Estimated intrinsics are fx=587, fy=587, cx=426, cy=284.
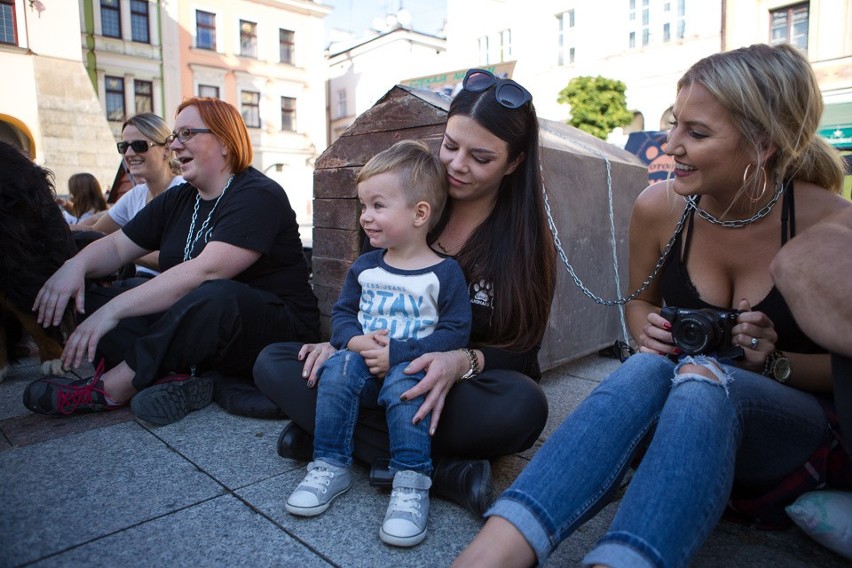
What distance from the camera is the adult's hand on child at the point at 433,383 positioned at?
172 centimetres

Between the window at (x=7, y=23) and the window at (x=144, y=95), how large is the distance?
8345 mm

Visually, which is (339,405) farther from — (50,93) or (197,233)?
(50,93)

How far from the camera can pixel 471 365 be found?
190 centimetres

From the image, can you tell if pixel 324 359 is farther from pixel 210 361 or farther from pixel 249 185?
pixel 249 185

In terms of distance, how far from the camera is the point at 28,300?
114 inches

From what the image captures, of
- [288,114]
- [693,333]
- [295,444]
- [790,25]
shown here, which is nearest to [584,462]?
[693,333]

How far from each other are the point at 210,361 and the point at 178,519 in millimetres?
1079

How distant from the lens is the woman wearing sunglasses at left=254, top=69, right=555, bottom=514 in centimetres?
183

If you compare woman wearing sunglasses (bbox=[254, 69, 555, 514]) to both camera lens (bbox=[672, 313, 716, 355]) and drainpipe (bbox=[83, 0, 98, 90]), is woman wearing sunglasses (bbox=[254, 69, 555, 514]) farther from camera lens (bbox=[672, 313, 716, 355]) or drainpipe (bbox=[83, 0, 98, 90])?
drainpipe (bbox=[83, 0, 98, 90])

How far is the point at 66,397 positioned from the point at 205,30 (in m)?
28.8

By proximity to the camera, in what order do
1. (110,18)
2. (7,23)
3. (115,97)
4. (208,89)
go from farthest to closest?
(208,89)
(115,97)
(110,18)
(7,23)

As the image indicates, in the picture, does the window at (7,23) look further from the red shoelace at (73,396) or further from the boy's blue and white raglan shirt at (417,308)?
the boy's blue and white raglan shirt at (417,308)

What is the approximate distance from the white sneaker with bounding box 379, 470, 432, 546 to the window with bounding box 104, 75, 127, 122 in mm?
27118

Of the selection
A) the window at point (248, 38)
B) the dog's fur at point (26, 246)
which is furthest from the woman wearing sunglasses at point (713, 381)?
the window at point (248, 38)
